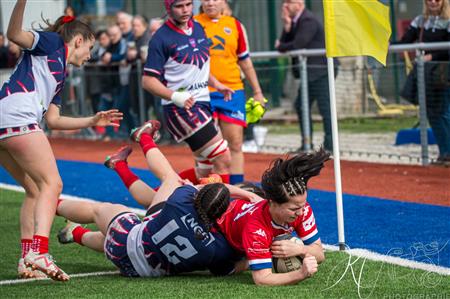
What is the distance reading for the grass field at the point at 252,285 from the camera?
6.17m

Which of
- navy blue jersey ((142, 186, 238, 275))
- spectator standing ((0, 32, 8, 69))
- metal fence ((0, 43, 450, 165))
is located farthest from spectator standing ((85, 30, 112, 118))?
navy blue jersey ((142, 186, 238, 275))

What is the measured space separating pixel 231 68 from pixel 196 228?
456 centimetres

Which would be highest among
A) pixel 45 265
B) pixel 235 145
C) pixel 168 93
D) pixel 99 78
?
pixel 168 93

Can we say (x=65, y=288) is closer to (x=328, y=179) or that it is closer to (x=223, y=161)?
(x=223, y=161)

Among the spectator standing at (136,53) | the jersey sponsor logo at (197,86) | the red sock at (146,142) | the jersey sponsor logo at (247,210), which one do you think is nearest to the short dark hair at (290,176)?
the jersey sponsor logo at (247,210)

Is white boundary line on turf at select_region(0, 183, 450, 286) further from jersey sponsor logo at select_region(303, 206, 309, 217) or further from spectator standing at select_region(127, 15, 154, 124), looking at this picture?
spectator standing at select_region(127, 15, 154, 124)

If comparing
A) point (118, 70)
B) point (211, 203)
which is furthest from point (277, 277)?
point (118, 70)

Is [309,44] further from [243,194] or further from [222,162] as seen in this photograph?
[243,194]

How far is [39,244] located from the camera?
6879 millimetres

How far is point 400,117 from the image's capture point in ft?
50.7

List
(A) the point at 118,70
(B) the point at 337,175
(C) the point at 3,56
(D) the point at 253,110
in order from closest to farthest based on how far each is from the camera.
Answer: (B) the point at 337,175 → (D) the point at 253,110 → (A) the point at 118,70 → (C) the point at 3,56

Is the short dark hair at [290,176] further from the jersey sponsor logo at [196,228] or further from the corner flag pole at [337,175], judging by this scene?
the corner flag pole at [337,175]

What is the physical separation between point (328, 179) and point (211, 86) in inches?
112

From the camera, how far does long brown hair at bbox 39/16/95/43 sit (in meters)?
7.34
